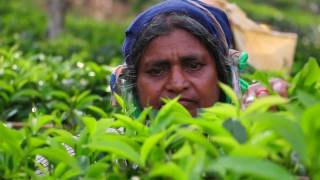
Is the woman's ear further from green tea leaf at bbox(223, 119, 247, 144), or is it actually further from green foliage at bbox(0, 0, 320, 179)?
green tea leaf at bbox(223, 119, 247, 144)

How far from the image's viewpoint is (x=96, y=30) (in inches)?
457

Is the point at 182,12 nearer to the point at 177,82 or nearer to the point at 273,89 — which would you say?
the point at 177,82

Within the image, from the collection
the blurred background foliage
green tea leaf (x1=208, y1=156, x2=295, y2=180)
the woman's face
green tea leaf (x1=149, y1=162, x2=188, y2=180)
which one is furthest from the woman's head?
green tea leaf (x1=208, y1=156, x2=295, y2=180)

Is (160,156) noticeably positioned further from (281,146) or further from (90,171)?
(281,146)

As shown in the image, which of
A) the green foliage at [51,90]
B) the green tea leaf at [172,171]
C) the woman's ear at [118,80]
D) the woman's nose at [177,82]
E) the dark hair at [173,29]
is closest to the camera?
the green tea leaf at [172,171]

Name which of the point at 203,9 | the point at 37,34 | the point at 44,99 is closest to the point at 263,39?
the point at 44,99

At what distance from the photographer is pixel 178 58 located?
2.62 m

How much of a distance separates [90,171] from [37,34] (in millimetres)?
9029

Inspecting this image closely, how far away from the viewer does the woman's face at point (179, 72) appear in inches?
102

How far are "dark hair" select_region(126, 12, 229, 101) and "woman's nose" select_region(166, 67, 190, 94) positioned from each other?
0.56 ft

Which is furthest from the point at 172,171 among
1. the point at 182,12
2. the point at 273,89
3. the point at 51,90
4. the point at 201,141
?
the point at 51,90

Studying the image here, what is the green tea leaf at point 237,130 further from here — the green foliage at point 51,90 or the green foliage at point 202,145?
the green foliage at point 51,90

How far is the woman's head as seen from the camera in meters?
2.60

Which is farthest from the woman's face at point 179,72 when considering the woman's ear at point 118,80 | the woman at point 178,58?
the woman's ear at point 118,80
